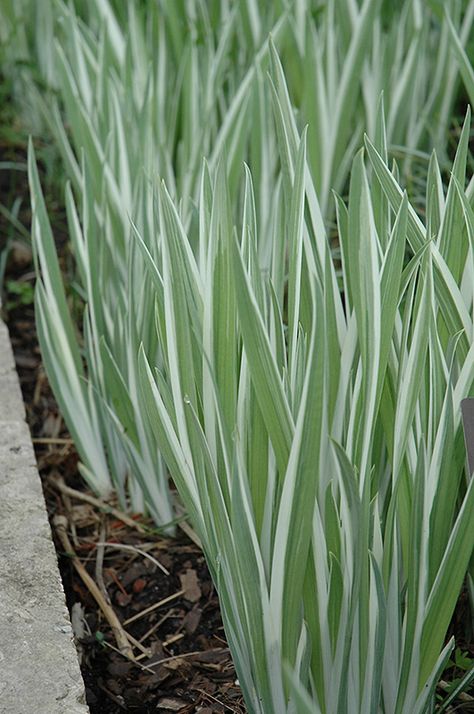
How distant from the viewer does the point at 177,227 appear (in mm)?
1053

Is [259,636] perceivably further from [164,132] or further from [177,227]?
[164,132]

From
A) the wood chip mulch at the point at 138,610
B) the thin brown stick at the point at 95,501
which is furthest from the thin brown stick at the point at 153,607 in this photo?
the thin brown stick at the point at 95,501

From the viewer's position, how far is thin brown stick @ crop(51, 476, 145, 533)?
4.95 feet

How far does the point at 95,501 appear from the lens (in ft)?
5.09

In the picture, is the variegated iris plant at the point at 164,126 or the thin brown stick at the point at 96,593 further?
the variegated iris plant at the point at 164,126

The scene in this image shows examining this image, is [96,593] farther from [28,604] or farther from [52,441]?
[52,441]

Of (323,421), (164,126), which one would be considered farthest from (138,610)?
(164,126)

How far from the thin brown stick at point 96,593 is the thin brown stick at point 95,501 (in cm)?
6

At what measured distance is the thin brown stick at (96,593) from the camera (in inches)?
51.5

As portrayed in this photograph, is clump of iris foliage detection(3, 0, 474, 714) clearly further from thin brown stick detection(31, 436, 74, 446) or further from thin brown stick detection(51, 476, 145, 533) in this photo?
thin brown stick detection(31, 436, 74, 446)

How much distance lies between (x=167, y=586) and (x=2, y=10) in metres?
1.71

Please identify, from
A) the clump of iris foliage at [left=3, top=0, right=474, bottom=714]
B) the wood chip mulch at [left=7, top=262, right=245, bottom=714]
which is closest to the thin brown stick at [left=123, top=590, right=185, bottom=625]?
the wood chip mulch at [left=7, top=262, right=245, bottom=714]

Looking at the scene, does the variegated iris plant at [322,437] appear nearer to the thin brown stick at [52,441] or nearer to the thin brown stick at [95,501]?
the thin brown stick at [95,501]

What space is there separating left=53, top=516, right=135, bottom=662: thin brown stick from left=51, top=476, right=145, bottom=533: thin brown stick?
0.18 feet
